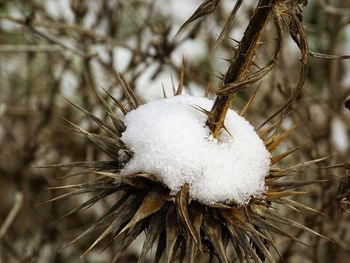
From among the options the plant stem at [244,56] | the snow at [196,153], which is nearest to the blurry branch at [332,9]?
the snow at [196,153]

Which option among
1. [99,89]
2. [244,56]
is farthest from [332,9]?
[244,56]

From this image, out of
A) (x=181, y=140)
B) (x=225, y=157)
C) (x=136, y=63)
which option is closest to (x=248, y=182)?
(x=225, y=157)

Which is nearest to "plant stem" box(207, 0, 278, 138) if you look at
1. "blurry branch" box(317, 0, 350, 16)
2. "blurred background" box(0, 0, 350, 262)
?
"blurred background" box(0, 0, 350, 262)

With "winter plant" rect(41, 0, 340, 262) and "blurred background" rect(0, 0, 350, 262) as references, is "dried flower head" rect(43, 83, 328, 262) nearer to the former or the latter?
"winter plant" rect(41, 0, 340, 262)

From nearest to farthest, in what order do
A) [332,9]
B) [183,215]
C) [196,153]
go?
[183,215] < [196,153] < [332,9]

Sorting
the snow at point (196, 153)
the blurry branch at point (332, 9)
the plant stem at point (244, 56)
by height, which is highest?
the blurry branch at point (332, 9)

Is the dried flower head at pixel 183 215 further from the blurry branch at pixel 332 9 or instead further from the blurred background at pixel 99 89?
the blurry branch at pixel 332 9

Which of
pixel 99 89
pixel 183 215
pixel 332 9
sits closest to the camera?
pixel 183 215

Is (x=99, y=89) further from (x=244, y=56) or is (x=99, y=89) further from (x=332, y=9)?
(x=244, y=56)
